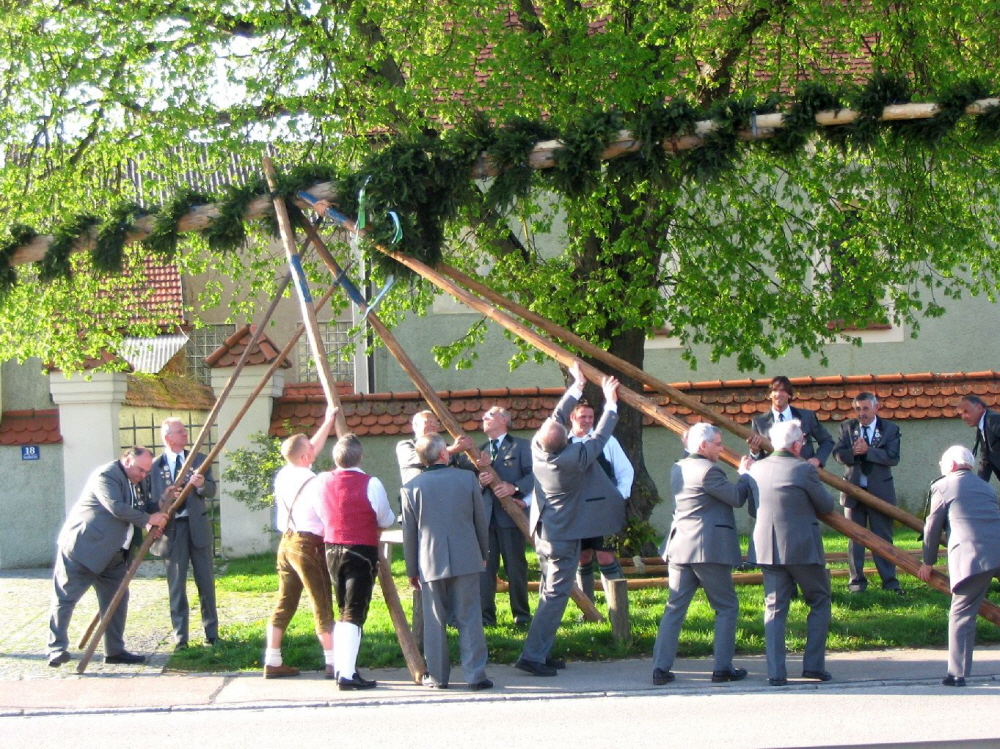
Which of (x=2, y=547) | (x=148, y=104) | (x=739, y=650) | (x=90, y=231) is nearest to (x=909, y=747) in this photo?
(x=739, y=650)

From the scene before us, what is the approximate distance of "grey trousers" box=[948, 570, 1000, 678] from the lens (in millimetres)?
7312

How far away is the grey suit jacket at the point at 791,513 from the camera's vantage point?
7.46m

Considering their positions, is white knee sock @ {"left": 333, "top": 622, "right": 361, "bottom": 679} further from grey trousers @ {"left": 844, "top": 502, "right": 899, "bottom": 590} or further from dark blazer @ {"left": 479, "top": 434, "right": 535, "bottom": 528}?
grey trousers @ {"left": 844, "top": 502, "right": 899, "bottom": 590}

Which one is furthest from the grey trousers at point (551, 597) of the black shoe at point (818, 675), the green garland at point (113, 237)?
the green garland at point (113, 237)

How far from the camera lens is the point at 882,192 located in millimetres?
11844

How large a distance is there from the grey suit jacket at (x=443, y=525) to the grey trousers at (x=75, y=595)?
2.49m

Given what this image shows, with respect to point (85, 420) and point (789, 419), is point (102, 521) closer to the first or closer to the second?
point (789, 419)

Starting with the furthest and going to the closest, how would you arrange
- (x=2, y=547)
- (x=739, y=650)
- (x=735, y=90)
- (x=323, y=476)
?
1. (x=2, y=547)
2. (x=735, y=90)
3. (x=739, y=650)
4. (x=323, y=476)

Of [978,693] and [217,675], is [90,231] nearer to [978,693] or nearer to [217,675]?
[217,675]

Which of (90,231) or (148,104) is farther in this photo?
(148,104)

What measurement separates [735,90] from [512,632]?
5939mm

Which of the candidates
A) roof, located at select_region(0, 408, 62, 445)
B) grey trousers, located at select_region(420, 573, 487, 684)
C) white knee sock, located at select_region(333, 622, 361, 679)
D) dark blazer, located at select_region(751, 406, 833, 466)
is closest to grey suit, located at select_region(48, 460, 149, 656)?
white knee sock, located at select_region(333, 622, 361, 679)

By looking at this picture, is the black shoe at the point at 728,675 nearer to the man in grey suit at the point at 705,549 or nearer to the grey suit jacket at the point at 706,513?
the man in grey suit at the point at 705,549

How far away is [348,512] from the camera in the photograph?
764 centimetres
